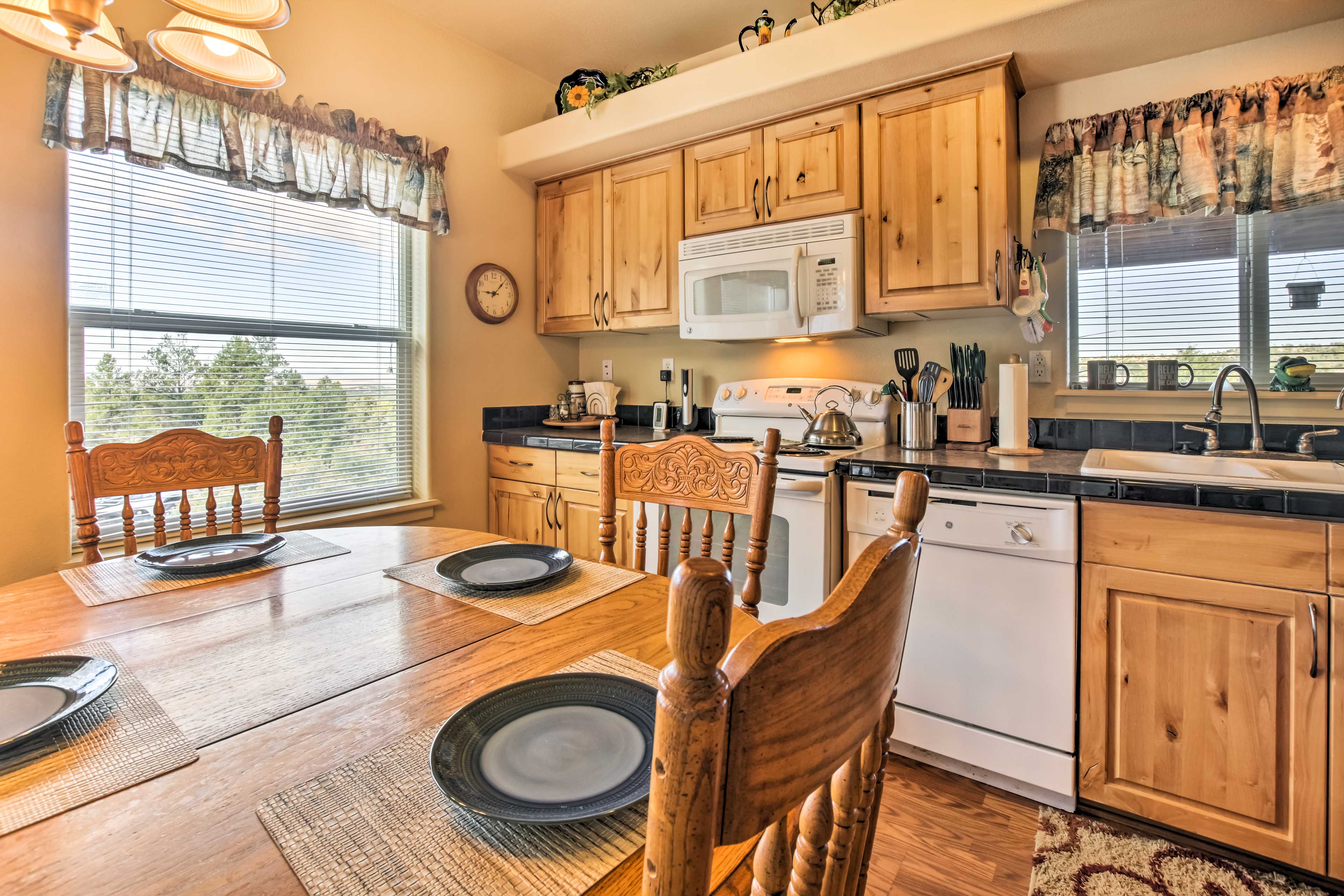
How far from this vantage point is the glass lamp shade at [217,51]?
1159 mm

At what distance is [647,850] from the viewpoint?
0.32 m

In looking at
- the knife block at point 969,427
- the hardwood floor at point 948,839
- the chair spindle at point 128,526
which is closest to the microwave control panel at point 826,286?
the knife block at point 969,427

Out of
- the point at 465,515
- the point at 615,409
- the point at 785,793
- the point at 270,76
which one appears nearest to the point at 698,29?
the point at 615,409

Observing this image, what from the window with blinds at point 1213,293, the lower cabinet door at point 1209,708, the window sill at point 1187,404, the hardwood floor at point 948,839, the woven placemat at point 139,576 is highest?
the window with blinds at point 1213,293

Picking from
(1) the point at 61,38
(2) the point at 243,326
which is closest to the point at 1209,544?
(1) the point at 61,38

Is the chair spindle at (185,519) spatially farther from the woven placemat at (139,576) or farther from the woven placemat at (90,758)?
the woven placemat at (90,758)

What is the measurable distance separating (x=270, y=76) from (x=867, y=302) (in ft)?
6.11

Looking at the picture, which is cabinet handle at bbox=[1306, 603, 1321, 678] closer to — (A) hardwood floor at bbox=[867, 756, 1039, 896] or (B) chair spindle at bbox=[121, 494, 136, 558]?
(A) hardwood floor at bbox=[867, 756, 1039, 896]

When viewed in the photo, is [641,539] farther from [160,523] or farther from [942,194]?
[942,194]

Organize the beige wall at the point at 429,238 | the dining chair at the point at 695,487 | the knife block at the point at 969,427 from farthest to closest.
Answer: the knife block at the point at 969,427 < the beige wall at the point at 429,238 < the dining chair at the point at 695,487

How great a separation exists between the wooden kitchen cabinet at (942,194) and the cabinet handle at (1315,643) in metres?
1.14

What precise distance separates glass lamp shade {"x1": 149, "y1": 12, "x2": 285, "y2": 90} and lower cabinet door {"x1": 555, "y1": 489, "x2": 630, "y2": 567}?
1722mm

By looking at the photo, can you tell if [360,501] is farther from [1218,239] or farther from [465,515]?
[1218,239]

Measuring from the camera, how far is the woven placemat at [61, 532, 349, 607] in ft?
3.50
